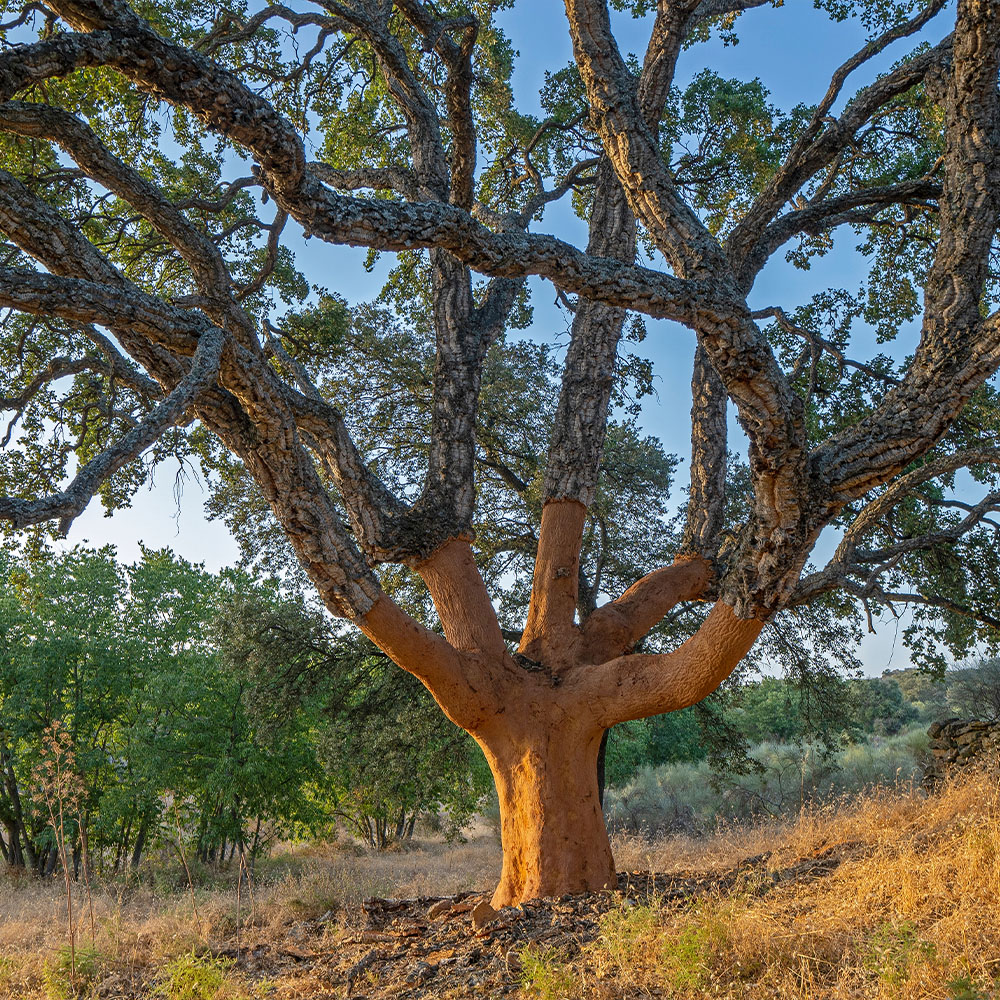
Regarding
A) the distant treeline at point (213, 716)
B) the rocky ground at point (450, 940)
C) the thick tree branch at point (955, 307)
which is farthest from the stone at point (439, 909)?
the distant treeline at point (213, 716)

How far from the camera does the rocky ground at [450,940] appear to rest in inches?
155

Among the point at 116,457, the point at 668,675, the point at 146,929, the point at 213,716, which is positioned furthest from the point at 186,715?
the point at 116,457

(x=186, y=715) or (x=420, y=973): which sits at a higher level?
(x=186, y=715)

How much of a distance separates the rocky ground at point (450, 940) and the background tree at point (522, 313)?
60cm

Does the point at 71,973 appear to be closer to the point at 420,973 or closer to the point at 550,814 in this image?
the point at 420,973

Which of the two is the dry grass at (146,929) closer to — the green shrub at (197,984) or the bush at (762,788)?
the green shrub at (197,984)

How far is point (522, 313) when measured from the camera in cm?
1091

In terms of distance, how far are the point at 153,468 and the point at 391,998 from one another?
6533 millimetres

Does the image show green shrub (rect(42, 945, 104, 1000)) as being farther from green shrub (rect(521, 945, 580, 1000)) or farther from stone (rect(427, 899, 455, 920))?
green shrub (rect(521, 945, 580, 1000))

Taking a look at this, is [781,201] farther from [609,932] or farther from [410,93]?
[609,932]

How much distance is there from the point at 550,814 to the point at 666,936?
7.98 feet

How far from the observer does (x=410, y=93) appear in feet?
23.1

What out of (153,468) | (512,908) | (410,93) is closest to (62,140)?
(410,93)

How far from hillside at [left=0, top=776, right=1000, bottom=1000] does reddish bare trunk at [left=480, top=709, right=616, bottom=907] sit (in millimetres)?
313
